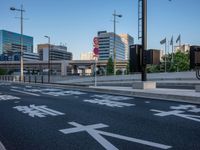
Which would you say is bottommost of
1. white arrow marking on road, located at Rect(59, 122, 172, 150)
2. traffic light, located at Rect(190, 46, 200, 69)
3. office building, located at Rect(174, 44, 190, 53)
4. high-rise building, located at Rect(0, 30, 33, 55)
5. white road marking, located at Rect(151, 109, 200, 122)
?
white arrow marking on road, located at Rect(59, 122, 172, 150)

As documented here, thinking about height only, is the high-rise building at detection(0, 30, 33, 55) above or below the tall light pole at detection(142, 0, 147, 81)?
above

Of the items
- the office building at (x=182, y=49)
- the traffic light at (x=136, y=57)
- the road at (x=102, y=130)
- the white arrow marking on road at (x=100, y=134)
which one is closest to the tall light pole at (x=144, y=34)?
the traffic light at (x=136, y=57)

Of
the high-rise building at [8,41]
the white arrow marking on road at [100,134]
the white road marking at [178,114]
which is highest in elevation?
the high-rise building at [8,41]

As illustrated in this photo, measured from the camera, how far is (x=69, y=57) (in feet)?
608

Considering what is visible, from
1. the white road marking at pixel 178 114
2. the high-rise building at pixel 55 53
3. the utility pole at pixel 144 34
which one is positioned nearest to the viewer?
the white road marking at pixel 178 114

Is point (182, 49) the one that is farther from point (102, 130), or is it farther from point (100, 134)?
point (100, 134)

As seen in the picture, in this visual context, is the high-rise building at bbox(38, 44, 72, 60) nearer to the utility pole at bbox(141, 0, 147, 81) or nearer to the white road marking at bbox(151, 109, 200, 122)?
the utility pole at bbox(141, 0, 147, 81)

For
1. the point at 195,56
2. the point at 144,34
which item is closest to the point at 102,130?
the point at 195,56

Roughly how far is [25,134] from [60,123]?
1287 mm

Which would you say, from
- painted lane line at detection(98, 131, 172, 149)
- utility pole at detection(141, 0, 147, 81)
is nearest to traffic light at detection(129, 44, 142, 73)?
utility pole at detection(141, 0, 147, 81)

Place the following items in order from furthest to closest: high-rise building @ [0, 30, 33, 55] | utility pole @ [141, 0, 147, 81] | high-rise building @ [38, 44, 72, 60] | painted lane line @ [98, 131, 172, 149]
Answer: high-rise building @ [38, 44, 72, 60]
high-rise building @ [0, 30, 33, 55]
utility pole @ [141, 0, 147, 81]
painted lane line @ [98, 131, 172, 149]

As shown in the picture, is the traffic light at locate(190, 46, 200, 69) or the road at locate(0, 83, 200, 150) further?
the traffic light at locate(190, 46, 200, 69)

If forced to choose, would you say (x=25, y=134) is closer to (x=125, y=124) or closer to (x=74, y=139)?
(x=74, y=139)

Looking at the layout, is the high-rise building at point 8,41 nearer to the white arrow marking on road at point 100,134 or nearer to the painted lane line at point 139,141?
the white arrow marking on road at point 100,134
